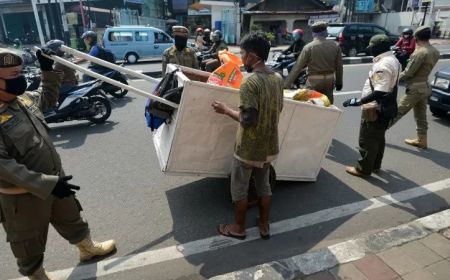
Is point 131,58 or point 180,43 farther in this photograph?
point 131,58

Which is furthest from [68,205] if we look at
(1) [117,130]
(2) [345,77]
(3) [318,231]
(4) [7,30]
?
(4) [7,30]

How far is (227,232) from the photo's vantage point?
10.2 ft

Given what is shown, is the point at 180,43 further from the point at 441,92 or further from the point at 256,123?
the point at 441,92

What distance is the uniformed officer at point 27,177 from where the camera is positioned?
2.04 metres

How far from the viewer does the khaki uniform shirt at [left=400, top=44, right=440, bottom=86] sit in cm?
489

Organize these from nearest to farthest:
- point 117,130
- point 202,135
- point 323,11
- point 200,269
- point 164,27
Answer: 1. point 200,269
2. point 202,135
3. point 117,130
4. point 323,11
5. point 164,27

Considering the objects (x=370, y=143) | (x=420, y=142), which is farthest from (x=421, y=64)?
(x=370, y=143)

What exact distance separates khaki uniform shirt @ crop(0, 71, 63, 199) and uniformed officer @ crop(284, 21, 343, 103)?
11.0 ft

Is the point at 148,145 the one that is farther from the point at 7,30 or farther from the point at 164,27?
the point at 7,30

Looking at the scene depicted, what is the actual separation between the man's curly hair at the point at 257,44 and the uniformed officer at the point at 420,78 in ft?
10.8

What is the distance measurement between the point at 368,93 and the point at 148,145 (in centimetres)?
319

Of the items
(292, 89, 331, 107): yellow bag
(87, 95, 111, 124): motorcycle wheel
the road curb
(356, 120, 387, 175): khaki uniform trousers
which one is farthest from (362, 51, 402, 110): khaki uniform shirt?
(87, 95, 111, 124): motorcycle wheel

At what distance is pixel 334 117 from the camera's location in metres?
3.68

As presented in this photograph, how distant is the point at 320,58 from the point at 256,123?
2.63 m
